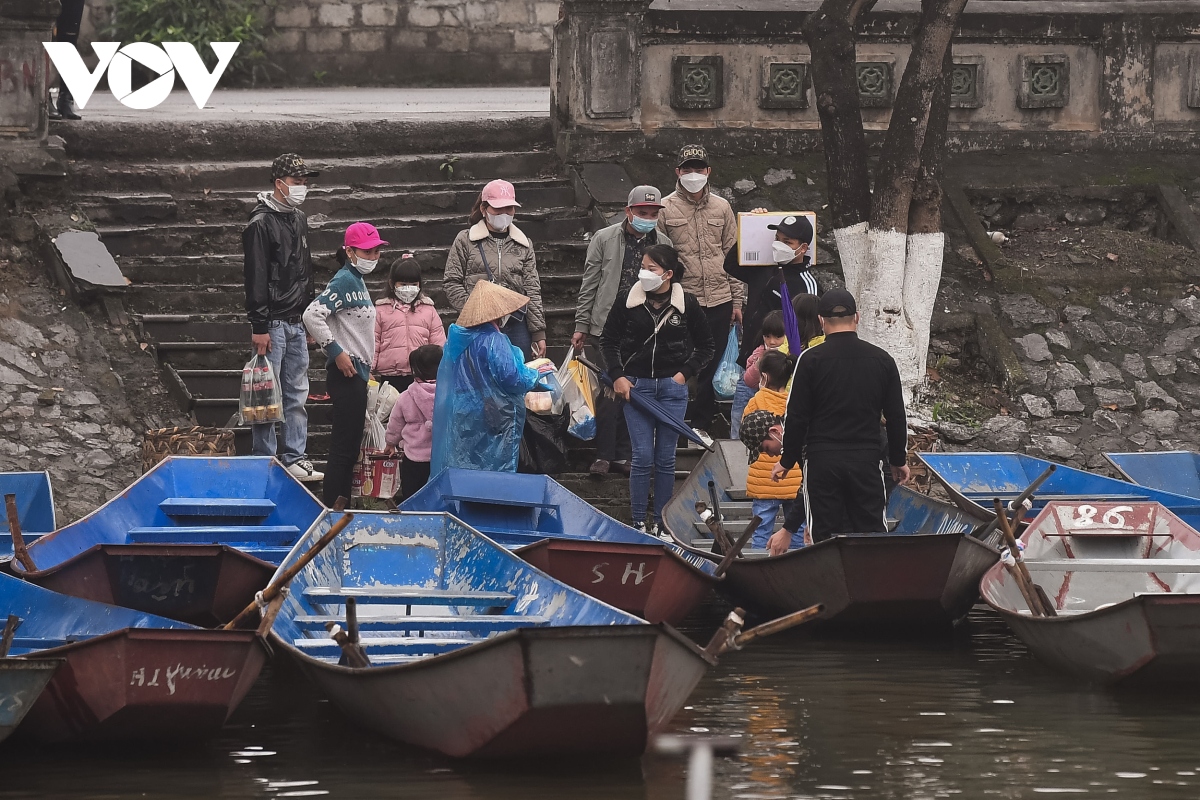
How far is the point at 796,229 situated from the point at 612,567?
4.01 m

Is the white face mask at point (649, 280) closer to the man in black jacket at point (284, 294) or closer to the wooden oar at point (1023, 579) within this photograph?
the man in black jacket at point (284, 294)

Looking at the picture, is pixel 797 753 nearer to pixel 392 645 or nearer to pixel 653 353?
pixel 392 645

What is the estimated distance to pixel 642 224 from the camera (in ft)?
41.4

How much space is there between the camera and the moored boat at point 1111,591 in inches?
334

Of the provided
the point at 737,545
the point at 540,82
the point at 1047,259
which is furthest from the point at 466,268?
the point at 540,82

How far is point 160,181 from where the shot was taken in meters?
15.4

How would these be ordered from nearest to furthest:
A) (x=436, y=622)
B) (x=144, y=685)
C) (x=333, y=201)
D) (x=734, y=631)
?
(x=734, y=631), (x=144, y=685), (x=436, y=622), (x=333, y=201)

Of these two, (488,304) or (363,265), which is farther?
(363,265)

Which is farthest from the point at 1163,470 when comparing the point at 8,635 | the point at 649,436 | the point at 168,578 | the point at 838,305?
the point at 8,635

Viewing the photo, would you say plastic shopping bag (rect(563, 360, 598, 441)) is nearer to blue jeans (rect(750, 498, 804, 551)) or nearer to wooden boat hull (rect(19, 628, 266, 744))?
blue jeans (rect(750, 498, 804, 551))

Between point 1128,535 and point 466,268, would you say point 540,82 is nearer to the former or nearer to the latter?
point 466,268

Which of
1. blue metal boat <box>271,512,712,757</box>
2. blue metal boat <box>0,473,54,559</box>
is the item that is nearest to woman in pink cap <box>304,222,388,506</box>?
blue metal boat <box>0,473,54,559</box>

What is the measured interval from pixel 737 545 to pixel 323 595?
2.21 m

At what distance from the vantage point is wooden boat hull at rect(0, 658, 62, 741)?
7152 mm
